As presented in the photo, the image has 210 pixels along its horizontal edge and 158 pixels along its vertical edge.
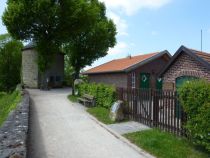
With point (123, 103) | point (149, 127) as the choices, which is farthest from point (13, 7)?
point (149, 127)

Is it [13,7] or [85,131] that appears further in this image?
[13,7]

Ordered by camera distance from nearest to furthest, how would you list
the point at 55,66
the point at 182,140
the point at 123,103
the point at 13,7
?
1. the point at 182,140
2. the point at 123,103
3. the point at 13,7
4. the point at 55,66

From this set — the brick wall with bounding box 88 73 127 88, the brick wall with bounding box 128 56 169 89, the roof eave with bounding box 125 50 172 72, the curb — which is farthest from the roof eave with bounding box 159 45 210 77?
the brick wall with bounding box 128 56 169 89

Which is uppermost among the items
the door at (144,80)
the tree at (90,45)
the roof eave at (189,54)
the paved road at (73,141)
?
the tree at (90,45)

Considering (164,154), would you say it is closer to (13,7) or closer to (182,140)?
(182,140)

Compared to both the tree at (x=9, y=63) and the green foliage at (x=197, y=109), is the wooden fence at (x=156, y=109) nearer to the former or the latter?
the green foliage at (x=197, y=109)

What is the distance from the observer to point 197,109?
8.73 m

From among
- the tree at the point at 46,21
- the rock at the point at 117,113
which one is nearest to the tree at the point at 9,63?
the tree at the point at 46,21

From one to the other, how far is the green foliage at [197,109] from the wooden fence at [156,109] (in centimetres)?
82

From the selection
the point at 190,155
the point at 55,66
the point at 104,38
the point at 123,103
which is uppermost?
the point at 104,38

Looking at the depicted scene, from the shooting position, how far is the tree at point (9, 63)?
52963mm

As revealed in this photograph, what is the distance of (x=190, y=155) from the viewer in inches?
329

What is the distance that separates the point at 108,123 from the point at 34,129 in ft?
10.9

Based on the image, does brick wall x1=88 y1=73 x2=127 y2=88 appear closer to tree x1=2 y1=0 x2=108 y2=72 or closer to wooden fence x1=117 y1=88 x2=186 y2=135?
tree x1=2 y1=0 x2=108 y2=72
